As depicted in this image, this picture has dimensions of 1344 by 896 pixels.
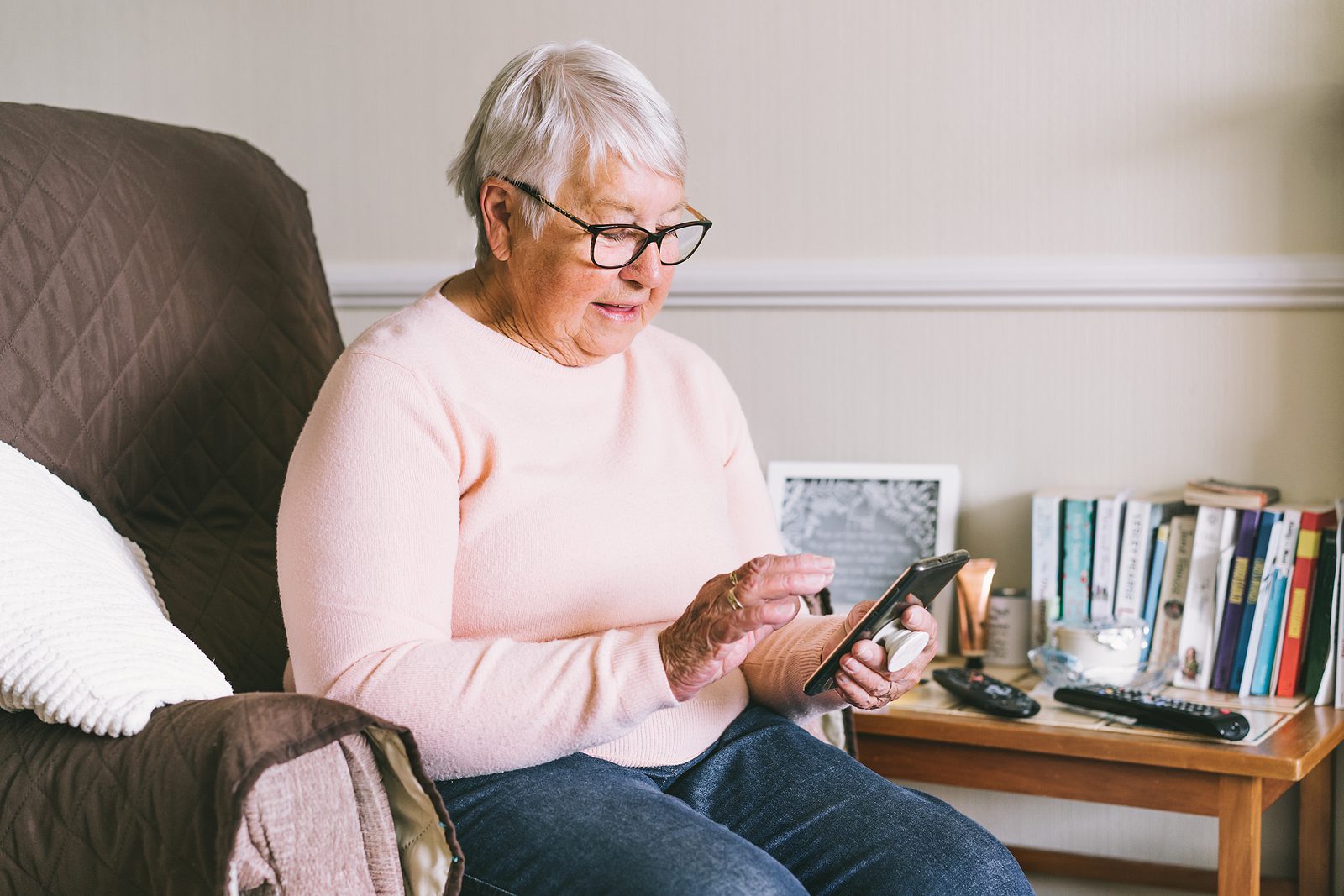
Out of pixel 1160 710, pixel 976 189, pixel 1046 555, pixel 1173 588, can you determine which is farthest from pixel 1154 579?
pixel 976 189

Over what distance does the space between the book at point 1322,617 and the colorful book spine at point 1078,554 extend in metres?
0.25

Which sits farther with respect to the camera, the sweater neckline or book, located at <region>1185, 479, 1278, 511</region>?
book, located at <region>1185, 479, 1278, 511</region>

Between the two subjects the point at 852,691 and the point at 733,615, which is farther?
the point at 852,691

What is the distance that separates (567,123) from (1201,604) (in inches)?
38.1

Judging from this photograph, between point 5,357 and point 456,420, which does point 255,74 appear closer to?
point 5,357

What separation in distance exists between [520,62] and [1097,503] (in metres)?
0.89

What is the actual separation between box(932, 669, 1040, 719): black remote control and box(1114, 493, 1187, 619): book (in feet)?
0.63

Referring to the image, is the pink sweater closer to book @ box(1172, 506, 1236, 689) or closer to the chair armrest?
the chair armrest

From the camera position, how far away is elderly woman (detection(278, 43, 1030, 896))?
3.33ft

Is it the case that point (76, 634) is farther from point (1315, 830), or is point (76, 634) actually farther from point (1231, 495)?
point (1315, 830)

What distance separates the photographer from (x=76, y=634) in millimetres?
919

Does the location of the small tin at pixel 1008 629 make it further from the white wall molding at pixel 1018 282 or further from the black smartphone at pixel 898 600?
the black smartphone at pixel 898 600

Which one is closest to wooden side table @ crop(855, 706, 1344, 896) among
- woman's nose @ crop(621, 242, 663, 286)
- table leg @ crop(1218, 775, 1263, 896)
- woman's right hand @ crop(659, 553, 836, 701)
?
table leg @ crop(1218, 775, 1263, 896)

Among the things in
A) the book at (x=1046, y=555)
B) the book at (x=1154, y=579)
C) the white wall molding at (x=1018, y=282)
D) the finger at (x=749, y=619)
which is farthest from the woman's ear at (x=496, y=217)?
the book at (x=1154, y=579)
